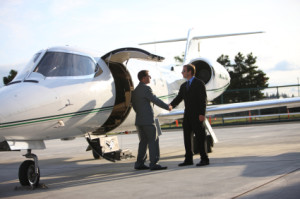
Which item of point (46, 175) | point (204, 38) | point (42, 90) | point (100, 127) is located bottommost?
point (46, 175)

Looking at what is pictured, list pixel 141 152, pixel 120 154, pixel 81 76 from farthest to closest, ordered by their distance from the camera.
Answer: pixel 120 154, pixel 141 152, pixel 81 76

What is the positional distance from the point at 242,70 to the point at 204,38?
151ft

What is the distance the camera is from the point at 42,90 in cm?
709

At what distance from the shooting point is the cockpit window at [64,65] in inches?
299

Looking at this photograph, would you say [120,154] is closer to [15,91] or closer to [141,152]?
[141,152]

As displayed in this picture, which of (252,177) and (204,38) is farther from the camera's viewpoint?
(204,38)

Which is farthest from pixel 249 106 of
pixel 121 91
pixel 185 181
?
pixel 185 181

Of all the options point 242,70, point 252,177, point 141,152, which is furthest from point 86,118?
point 242,70

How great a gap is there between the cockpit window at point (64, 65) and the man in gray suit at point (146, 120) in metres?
1.05

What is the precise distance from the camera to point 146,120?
27.5 ft

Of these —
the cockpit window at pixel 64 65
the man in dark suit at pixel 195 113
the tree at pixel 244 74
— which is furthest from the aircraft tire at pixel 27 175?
the tree at pixel 244 74

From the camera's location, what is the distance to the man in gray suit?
830cm

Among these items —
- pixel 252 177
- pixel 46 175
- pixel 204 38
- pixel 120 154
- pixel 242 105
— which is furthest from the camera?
pixel 204 38

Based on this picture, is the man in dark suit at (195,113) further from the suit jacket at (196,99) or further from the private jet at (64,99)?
the private jet at (64,99)
